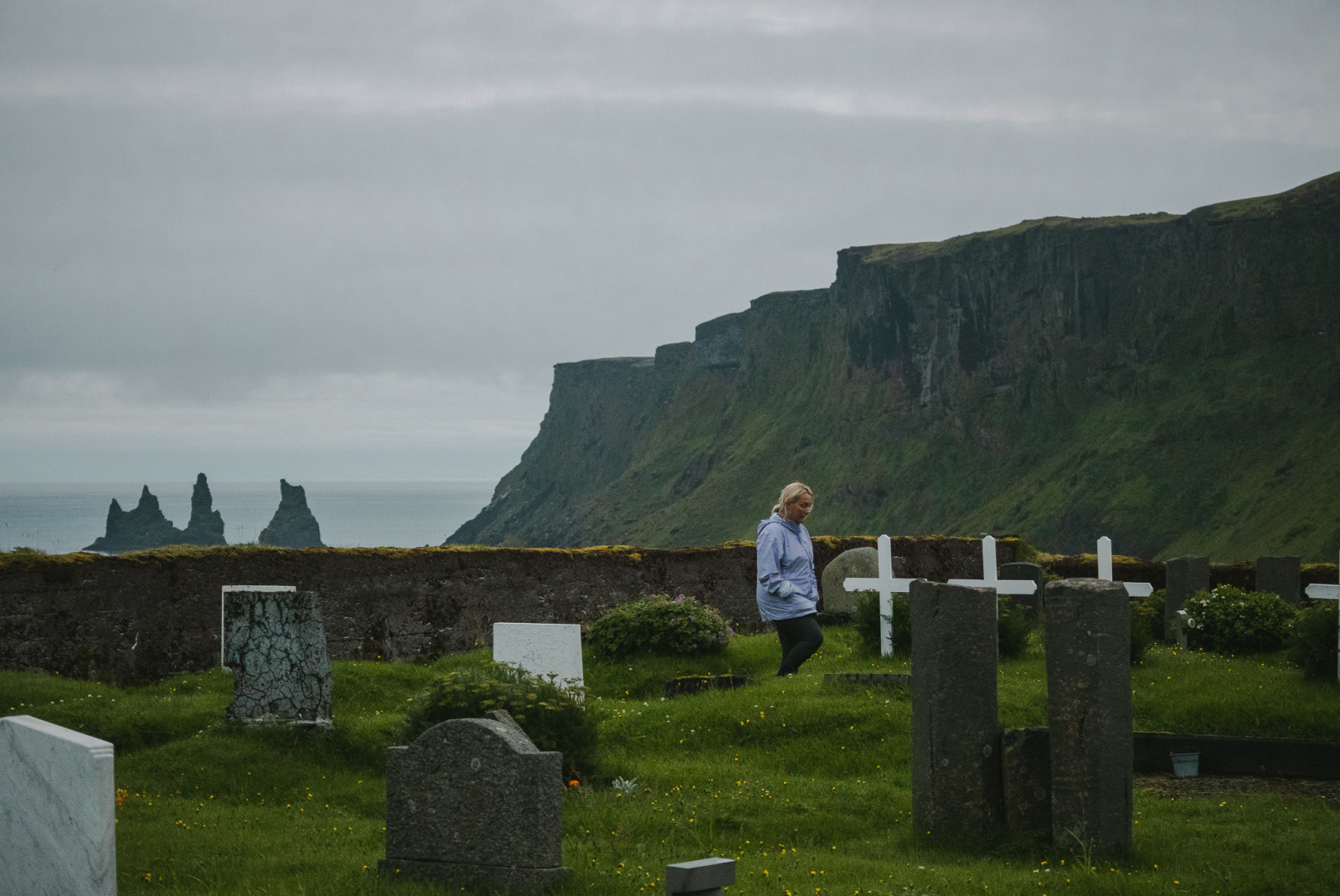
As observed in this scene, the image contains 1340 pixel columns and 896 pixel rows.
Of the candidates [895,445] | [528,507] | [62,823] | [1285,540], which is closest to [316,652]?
[62,823]

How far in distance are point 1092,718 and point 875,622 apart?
23.0 feet

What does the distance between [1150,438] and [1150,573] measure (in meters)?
79.7

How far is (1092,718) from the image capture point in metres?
7.00

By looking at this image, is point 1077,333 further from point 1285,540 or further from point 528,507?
point 528,507

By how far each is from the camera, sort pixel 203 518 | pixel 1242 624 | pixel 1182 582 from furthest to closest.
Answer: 1. pixel 203 518
2. pixel 1182 582
3. pixel 1242 624

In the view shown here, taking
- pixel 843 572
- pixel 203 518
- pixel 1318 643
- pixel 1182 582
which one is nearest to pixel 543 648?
pixel 1318 643

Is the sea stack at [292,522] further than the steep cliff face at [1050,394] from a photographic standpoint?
Yes

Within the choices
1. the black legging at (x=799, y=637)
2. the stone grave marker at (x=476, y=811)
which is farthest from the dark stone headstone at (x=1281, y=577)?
the stone grave marker at (x=476, y=811)

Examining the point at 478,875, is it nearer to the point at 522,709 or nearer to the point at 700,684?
the point at 522,709

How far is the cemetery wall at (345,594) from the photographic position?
13.6m

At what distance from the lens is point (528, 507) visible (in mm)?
172875

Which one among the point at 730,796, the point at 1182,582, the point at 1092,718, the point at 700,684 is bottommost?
the point at 730,796

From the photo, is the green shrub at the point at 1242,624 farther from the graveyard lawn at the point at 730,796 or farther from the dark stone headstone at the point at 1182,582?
the dark stone headstone at the point at 1182,582

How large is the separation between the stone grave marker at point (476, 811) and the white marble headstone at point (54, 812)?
1.64 m
